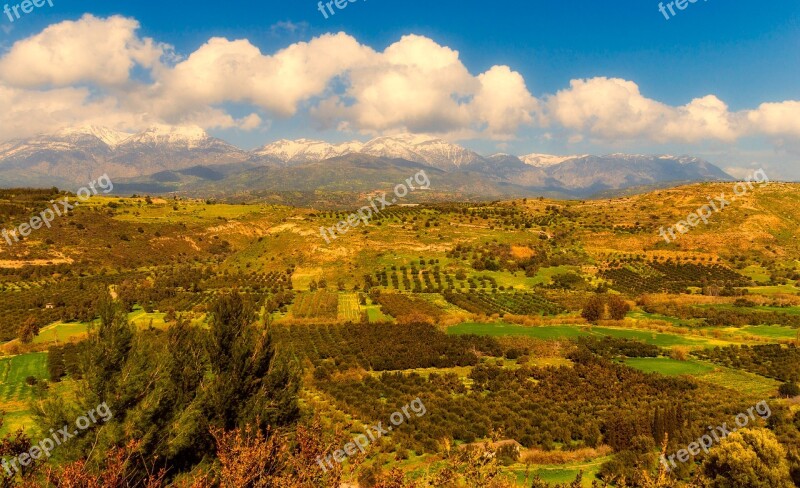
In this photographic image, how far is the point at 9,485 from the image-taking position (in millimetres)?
9977

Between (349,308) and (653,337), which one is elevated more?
(349,308)

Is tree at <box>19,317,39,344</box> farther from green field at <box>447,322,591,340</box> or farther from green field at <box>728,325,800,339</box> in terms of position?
green field at <box>728,325,800,339</box>

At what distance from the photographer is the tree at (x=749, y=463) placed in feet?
58.5

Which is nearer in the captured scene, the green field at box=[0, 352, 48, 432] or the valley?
the valley

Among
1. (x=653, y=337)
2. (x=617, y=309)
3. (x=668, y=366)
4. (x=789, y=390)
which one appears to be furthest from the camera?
(x=617, y=309)

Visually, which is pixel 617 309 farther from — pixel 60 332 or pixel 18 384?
pixel 60 332

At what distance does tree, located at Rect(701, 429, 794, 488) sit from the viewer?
17.8m

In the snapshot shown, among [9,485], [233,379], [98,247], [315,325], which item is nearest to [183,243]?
[98,247]

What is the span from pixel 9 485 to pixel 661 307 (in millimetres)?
77555

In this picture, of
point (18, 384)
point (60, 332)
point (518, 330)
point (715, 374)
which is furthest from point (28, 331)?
point (715, 374)

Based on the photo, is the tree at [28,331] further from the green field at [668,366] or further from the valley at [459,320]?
the green field at [668,366]

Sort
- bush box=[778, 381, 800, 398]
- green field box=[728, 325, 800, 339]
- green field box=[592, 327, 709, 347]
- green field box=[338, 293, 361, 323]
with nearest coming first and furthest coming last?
bush box=[778, 381, 800, 398] → green field box=[592, 327, 709, 347] → green field box=[728, 325, 800, 339] → green field box=[338, 293, 361, 323]

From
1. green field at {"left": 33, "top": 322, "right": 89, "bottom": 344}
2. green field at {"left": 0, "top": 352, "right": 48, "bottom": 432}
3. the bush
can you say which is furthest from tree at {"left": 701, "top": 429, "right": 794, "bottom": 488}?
green field at {"left": 33, "top": 322, "right": 89, "bottom": 344}

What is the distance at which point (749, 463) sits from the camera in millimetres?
18406
